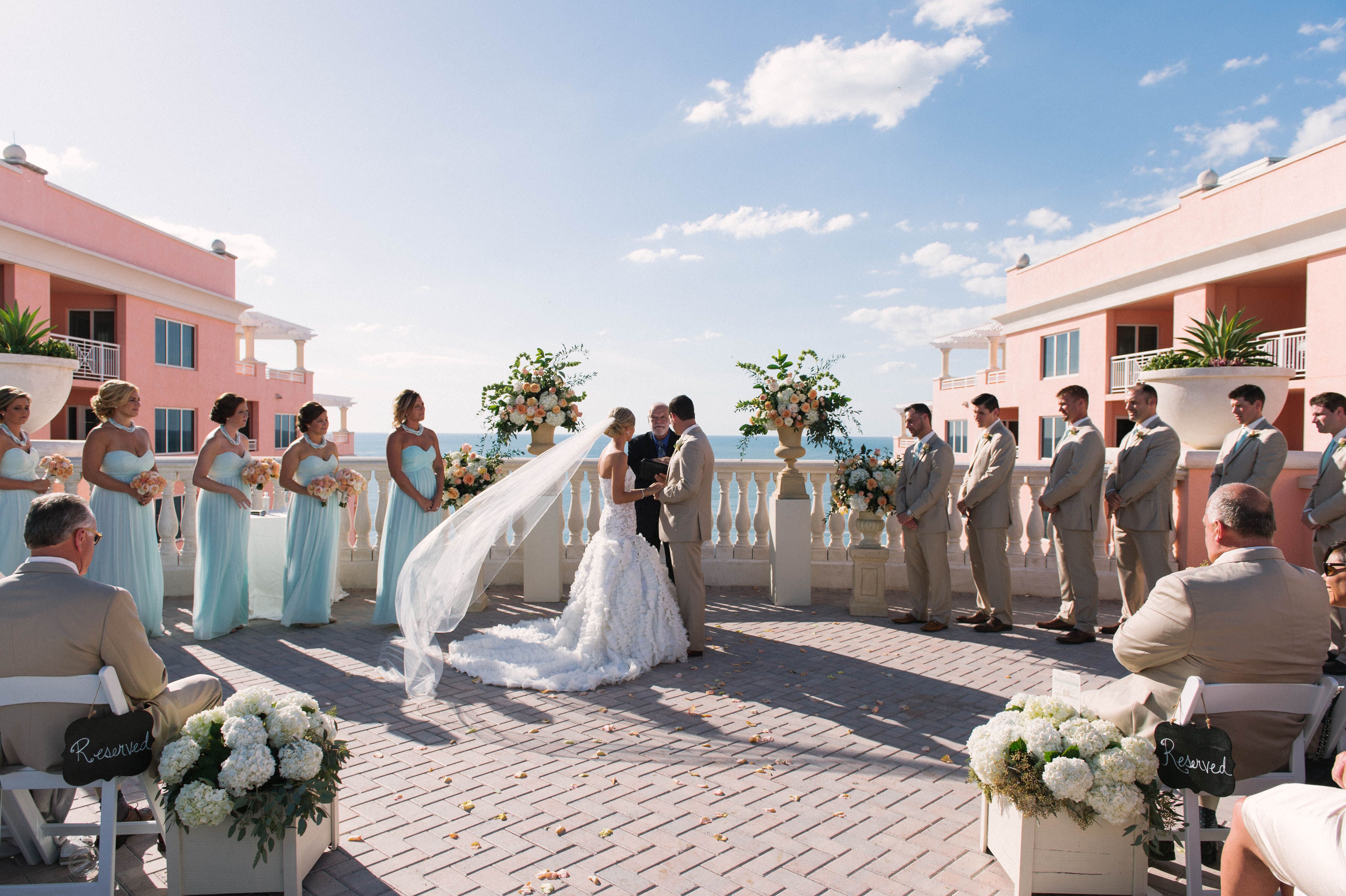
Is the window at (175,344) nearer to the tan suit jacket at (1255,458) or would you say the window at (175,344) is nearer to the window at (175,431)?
the window at (175,431)

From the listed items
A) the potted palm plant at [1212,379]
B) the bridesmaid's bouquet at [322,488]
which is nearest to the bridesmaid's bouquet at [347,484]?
the bridesmaid's bouquet at [322,488]

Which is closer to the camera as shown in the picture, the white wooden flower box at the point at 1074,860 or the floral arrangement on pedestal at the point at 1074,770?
the floral arrangement on pedestal at the point at 1074,770

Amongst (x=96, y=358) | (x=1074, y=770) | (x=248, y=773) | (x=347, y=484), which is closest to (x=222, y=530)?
(x=347, y=484)

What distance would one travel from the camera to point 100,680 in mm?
2795

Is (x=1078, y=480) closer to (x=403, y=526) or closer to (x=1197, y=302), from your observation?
(x=403, y=526)

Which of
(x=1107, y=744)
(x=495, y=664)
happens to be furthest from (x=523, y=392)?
(x=1107, y=744)

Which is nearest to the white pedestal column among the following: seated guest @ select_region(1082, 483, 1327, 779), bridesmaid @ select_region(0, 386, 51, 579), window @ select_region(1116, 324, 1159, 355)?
seated guest @ select_region(1082, 483, 1327, 779)

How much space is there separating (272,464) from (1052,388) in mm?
26829

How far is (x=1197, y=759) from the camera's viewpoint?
274cm

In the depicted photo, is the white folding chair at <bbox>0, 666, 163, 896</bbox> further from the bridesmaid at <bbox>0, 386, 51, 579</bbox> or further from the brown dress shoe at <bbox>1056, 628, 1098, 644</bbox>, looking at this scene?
the brown dress shoe at <bbox>1056, 628, 1098, 644</bbox>

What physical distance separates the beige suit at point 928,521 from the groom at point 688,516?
2.24 metres

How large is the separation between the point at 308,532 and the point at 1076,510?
7148 millimetres

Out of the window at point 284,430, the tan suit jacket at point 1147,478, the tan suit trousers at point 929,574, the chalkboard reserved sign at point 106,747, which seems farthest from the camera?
the window at point 284,430

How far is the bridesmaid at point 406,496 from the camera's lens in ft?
23.5
